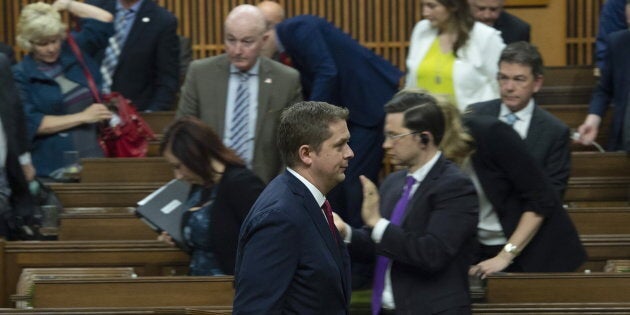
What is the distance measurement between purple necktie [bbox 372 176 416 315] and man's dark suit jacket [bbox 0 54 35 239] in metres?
2.11

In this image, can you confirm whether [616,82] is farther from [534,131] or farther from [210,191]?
[210,191]

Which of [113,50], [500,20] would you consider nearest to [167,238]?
[113,50]

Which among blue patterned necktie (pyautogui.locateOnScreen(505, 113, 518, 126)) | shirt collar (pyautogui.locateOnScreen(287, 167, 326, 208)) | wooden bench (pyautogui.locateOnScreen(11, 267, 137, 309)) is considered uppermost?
shirt collar (pyautogui.locateOnScreen(287, 167, 326, 208))

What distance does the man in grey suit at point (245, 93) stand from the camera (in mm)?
5852

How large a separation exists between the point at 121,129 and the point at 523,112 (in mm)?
2246

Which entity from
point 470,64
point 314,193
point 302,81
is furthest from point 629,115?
point 314,193

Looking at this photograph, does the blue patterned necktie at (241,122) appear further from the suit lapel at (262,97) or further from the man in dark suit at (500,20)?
the man in dark suit at (500,20)

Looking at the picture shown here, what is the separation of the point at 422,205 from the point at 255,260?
1.05 m

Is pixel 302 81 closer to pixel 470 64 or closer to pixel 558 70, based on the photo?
pixel 470 64

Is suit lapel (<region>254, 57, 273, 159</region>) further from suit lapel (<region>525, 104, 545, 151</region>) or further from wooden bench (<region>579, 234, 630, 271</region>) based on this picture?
wooden bench (<region>579, 234, 630, 271</region>)

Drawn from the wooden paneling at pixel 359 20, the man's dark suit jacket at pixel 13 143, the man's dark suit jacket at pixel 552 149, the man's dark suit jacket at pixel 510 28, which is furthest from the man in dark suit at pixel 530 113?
the wooden paneling at pixel 359 20

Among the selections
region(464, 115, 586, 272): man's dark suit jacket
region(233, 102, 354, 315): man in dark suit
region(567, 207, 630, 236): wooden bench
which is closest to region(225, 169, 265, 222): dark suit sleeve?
region(464, 115, 586, 272): man's dark suit jacket

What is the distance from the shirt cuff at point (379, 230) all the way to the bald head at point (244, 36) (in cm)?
191

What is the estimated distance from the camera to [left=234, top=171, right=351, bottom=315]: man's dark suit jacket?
3.24m
